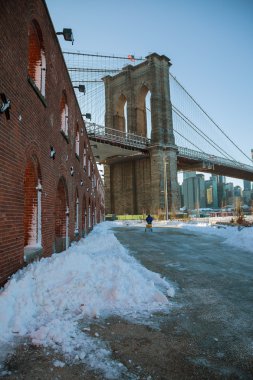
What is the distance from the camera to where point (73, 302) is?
389cm

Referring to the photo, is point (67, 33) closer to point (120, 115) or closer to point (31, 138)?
point (31, 138)

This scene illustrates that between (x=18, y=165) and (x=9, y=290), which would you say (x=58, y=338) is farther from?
(x=18, y=165)

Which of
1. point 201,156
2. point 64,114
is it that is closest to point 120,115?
point 201,156

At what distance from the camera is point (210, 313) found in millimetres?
3898

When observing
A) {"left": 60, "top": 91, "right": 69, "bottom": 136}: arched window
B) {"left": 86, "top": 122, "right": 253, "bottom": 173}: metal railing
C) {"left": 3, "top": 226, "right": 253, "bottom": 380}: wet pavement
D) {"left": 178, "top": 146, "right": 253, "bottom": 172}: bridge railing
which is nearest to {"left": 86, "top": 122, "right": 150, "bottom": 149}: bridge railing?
{"left": 86, "top": 122, "right": 253, "bottom": 173}: metal railing

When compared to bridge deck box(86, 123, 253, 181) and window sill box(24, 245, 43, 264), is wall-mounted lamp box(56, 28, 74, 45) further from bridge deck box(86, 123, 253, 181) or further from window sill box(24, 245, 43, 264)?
bridge deck box(86, 123, 253, 181)

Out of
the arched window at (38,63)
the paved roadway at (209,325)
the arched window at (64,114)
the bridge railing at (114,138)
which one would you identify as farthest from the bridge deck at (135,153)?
the paved roadway at (209,325)

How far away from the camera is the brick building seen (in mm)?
4305

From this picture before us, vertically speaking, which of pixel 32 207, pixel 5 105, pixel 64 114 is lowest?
pixel 32 207

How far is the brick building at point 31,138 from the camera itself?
4.30m

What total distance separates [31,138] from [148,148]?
37.7 metres

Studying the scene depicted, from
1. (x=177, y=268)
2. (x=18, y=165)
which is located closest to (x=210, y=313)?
(x=177, y=268)

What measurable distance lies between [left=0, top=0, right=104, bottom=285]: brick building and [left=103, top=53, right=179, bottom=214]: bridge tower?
3049 centimetres

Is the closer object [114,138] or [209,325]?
[209,325]
